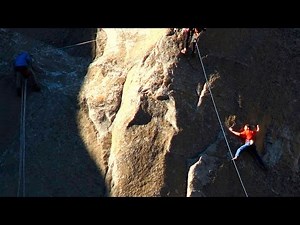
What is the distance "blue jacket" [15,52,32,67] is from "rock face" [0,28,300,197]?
39.1 inches

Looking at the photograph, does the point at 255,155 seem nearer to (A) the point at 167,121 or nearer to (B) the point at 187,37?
(A) the point at 167,121

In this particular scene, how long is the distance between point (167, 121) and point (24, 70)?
4732 millimetres

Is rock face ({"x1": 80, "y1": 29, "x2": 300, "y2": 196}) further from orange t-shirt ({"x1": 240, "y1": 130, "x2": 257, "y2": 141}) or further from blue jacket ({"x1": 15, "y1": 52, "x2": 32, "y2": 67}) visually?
blue jacket ({"x1": 15, "y1": 52, "x2": 32, "y2": 67})

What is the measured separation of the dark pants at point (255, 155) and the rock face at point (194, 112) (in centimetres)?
14

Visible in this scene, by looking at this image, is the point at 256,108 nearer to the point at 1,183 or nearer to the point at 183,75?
the point at 183,75

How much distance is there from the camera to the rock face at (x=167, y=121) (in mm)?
20234

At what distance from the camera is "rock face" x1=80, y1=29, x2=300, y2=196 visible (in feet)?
66.2

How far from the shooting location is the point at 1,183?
20531 mm

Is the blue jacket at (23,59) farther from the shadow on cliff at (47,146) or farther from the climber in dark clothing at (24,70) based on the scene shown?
the shadow on cliff at (47,146)

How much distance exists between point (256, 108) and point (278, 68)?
1.70 metres

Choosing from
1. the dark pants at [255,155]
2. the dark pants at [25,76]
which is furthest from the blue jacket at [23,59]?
the dark pants at [255,155]

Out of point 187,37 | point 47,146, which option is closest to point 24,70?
point 47,146

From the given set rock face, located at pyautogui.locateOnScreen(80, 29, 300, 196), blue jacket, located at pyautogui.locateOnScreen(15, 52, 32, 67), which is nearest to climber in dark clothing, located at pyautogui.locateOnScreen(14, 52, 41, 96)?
blue jacket, located at pyautogui.locateOnScreen(15, 52, 32, 67)

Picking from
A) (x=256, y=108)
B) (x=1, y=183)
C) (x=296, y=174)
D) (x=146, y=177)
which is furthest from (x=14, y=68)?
(x=296, y=174)
